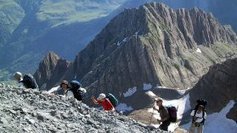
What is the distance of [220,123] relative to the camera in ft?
368

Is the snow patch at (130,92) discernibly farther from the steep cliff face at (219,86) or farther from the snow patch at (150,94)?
the steep cliff face at (219,86)

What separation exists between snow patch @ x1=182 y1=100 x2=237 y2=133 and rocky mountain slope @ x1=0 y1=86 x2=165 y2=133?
78.5m

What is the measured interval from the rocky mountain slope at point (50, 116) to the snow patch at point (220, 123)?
7853 centimetres

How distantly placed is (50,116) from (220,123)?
296ft

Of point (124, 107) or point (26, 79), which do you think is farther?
point (124, 107)

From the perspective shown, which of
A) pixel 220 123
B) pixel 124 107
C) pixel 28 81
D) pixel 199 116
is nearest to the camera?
pixel 199 116

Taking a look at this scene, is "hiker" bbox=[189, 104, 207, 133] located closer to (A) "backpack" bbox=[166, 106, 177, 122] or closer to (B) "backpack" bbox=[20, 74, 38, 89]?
(A) "backpack" bbox=[166, 106, 177, 122]

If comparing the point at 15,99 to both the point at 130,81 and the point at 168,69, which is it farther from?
the point at 168,69

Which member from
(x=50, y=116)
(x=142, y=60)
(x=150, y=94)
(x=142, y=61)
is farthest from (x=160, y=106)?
(x=142, y=60)

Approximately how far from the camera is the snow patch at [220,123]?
352 feet

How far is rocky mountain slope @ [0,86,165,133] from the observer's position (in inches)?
896

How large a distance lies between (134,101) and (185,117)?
75.9 feet

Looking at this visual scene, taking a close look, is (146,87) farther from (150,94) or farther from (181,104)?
(181,104)

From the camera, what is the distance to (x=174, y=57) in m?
182
